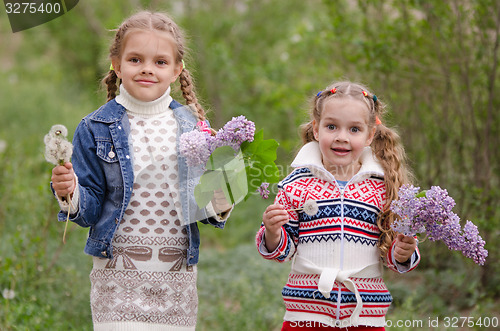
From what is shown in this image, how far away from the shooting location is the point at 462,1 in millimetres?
4836

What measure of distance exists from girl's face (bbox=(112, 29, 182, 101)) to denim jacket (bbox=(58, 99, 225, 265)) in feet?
0.50

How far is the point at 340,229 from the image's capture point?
2.70 metres

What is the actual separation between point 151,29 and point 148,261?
3.19 feet

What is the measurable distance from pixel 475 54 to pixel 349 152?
2.49m

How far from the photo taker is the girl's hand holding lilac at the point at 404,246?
2.56 m

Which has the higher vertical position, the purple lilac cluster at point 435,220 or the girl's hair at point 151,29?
the girl's hair at point 151,29

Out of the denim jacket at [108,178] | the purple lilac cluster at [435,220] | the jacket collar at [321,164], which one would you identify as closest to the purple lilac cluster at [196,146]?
the denim jacket at [108,178]

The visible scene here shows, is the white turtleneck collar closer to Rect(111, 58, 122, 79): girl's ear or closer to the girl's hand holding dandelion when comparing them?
Rect(111, 58, 122, 79): girl's ear

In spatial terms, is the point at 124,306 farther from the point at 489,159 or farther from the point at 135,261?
the point at 489,159

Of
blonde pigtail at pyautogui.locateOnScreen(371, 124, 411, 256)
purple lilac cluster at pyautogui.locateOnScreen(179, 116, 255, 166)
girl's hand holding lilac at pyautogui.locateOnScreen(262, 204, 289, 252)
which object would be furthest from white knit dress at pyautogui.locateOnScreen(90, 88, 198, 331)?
blonde pigtail at pyautogui.locateOnScreen(371, 124, 411, 256)

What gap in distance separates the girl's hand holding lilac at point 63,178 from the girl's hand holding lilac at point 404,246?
1.29 metres

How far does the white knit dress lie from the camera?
2.68 meters

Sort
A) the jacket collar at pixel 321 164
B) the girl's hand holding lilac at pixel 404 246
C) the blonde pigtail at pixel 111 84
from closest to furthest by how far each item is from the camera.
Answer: the girl's hand holding lilac at pixel 404 246 < the jacket collar at pixel 321 164 < the blonde pigtail at pixel 111 84

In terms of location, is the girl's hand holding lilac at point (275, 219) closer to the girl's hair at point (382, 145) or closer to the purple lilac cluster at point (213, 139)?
the purple lilac cluster at point (213, 139)
